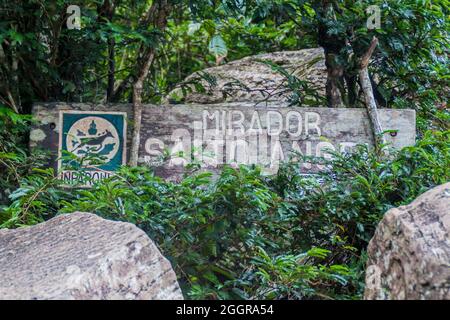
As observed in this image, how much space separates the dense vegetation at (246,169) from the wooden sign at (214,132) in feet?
0.73

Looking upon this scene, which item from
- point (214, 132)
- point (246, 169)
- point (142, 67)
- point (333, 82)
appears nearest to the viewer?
point (246, 169)

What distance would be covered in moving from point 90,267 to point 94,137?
236 centimetres

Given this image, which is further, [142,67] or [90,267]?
[142,67]

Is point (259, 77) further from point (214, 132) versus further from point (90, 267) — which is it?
→ point (90, 267)

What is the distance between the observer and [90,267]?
275cm

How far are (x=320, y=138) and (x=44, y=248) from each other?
232cm

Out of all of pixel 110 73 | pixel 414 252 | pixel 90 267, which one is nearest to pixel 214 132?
pixel 110 73

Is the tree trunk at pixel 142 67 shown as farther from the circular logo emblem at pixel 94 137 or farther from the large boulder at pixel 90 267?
the large boulder at pixel 90 267

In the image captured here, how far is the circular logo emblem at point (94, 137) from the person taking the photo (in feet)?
16.3

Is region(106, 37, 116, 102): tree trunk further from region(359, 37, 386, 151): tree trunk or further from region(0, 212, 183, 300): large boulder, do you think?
region(0, 212, 183, 300): large boulder

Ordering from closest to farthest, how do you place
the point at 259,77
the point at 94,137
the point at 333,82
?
the point at 94,137
the point at 333,82
the point at 259,77

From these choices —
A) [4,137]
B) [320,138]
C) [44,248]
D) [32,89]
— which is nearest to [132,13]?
[32,89]

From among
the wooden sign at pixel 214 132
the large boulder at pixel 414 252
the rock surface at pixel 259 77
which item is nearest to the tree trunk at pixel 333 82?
the rock surface at pixel 259 77

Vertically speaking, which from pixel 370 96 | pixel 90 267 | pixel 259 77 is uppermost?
pixel 259 77
